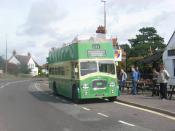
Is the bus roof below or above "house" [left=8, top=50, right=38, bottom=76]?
below

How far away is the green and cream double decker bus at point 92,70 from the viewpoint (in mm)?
23359

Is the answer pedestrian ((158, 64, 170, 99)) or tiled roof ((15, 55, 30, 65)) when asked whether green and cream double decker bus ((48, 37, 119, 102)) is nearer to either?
pedestrian ((158, 64, 170, 99))

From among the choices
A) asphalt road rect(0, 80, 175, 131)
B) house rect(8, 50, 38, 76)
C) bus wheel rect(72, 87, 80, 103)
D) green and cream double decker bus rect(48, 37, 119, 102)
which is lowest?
asphalt road rect(0, 80, 175, 131)

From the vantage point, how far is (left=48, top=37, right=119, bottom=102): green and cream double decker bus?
23359 mm

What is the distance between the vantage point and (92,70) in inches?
932

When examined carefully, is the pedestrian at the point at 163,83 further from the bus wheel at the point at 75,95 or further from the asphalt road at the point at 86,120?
the bus wheel at the point at 75,95

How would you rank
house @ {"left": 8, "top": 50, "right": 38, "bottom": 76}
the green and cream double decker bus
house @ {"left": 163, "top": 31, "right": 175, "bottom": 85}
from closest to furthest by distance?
the green and cream double decker bus → house @ {"left": 163, "top": 31, "right": 175, "bottom": 85} → house @ {"left": 8, "top": 50, "right": 38, "bottom": 76}

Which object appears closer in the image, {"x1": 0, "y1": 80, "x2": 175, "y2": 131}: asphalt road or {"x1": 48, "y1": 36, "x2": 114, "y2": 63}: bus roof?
{"x1": 0, "y1": 80, "x2": 175, "y2": 131}: asphalt road

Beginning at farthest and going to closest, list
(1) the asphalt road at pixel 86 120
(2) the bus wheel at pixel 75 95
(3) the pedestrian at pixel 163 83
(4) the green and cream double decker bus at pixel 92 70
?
(2) the bus wheel at pixel 75 95 < (3) the pedestrian at pixel 163 83 < (4) the green and cream double decker bus at pixel 92 70 < (1) the asphalt road at pixel 86 120

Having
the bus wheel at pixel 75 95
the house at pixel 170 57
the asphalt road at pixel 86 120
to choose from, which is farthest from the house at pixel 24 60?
the asphalt road at pixel 86 120

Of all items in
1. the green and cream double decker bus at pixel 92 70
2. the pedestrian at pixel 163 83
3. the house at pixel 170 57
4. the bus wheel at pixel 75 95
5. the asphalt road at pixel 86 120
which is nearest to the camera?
the asphalt road at pixel 86 120

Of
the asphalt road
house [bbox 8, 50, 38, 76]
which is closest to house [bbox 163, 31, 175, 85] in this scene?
the asphalt road

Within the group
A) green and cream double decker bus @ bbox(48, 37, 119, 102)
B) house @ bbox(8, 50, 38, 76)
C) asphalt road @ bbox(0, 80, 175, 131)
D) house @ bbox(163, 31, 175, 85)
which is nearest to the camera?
asphalt road @ bbox(0, 80, 175, 131)

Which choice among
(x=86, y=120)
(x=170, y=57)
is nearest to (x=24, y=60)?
(x=170, y=57)
